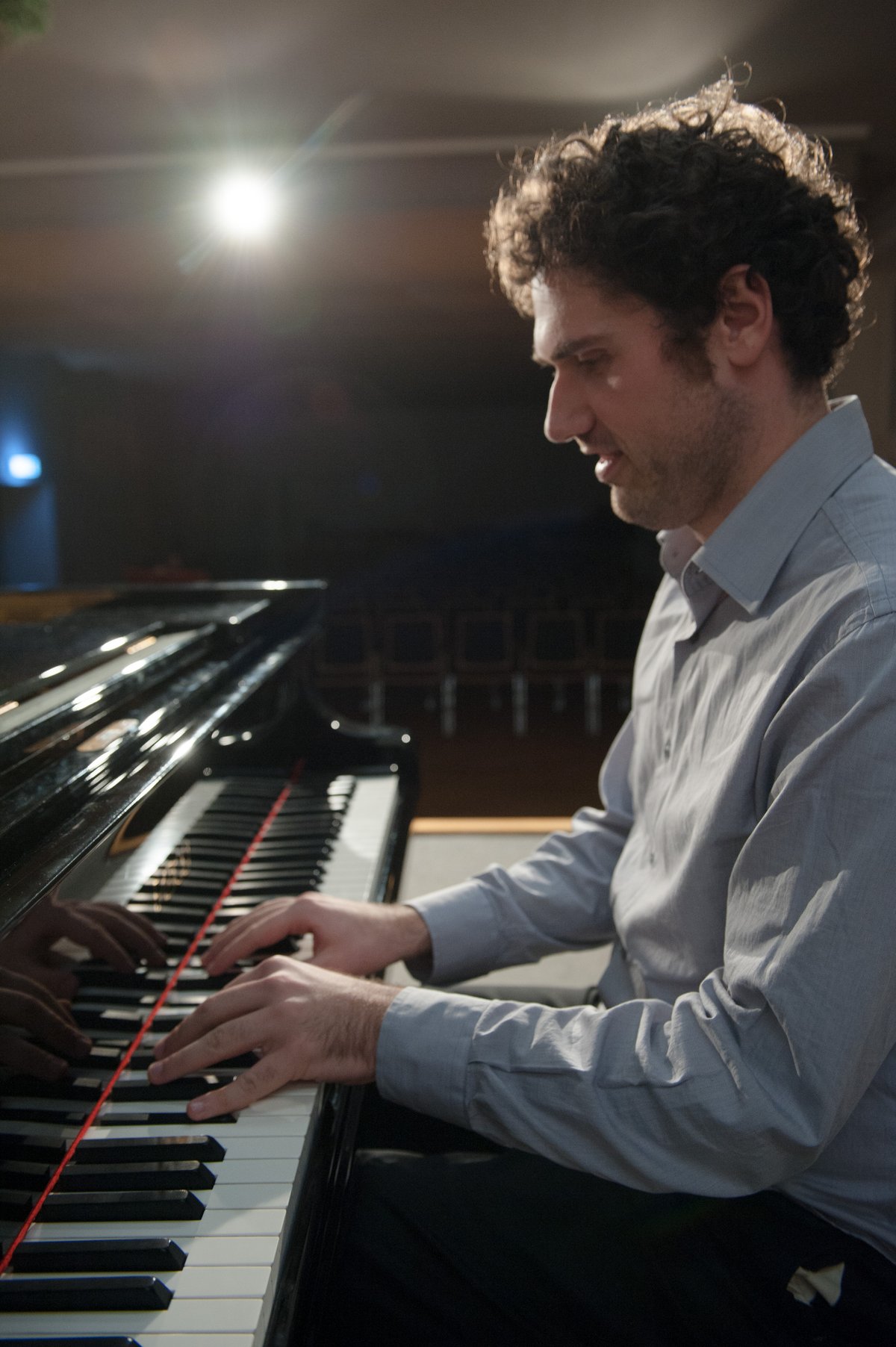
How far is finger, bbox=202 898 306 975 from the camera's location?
1.19 meters

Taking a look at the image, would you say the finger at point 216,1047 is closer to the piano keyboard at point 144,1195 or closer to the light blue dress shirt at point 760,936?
the piano keyboard at point 144,1195

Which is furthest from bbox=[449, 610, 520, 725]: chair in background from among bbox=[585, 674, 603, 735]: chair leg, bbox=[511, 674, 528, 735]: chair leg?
bbox=[585, 674, 603, 735]: chair leg

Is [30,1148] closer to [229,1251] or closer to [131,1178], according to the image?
[131,1178]

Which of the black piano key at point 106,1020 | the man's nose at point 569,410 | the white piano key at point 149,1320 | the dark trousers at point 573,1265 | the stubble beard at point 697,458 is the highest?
the man's nose at point 569,410

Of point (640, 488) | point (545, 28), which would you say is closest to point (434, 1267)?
point (640, 488)

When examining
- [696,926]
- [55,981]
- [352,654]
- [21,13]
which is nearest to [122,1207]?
[55,981]

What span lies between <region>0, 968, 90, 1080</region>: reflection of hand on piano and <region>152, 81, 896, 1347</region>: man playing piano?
0.35ft

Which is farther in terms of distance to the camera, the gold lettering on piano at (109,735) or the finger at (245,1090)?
the gold lettering on piano at (109,735)

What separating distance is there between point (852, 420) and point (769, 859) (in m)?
0.51

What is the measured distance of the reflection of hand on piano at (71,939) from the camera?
892mm

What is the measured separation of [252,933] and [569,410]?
71cm

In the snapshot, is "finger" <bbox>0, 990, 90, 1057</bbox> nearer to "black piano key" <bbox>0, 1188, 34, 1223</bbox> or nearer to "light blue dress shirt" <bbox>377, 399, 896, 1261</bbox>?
"black piano key" <bbox>0, 1188, 34, 1223</bbox>

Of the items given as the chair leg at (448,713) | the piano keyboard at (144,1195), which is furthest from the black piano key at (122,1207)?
the chair leg at (448,713)

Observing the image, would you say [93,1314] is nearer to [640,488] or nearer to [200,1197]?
[200,1197]
